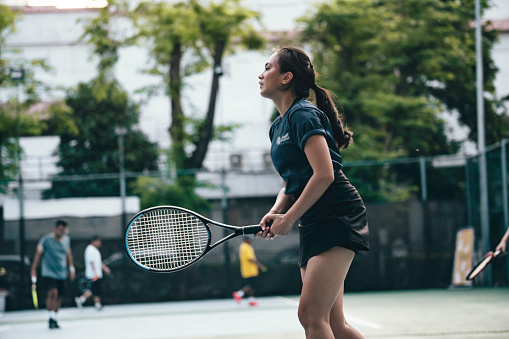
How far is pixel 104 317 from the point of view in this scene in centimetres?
1152

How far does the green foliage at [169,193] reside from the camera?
14664 millimetres

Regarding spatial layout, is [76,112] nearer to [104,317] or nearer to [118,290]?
[118,290]

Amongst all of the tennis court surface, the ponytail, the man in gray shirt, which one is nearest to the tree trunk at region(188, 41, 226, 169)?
the tennis court surface

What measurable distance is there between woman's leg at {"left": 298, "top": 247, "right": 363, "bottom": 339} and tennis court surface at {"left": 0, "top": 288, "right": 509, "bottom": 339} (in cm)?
391

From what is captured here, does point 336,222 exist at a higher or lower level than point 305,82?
lower

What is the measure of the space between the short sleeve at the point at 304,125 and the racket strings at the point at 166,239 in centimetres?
86

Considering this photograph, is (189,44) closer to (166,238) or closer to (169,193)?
(169,193)

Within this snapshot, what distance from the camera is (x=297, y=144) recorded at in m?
3.17

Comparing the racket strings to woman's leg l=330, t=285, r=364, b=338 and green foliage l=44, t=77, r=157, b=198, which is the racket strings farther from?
green foliage l=44, t=77, r=157, b=198

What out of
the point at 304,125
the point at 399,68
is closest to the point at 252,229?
the point at 304,125

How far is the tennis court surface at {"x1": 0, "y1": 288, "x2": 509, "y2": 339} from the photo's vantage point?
297 inches

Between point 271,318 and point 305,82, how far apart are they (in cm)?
665

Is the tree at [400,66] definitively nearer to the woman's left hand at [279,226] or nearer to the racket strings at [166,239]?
the racket strings at [166,239]

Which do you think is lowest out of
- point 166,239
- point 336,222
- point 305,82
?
point 166,239
